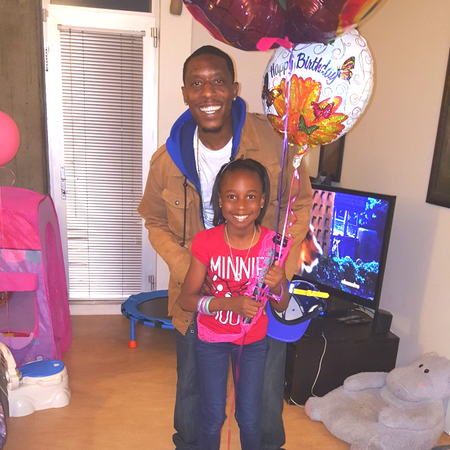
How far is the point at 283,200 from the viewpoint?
1.47 metres

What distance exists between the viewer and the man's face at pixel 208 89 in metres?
1.27

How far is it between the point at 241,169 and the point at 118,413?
4.76 feet

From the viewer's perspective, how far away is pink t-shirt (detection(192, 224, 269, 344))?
1250 mm

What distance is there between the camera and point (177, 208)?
4.75 ft

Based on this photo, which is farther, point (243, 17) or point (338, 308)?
point (338, 308)

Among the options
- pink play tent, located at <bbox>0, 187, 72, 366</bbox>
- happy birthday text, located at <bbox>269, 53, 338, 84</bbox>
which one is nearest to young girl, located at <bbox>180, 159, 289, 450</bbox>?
happy birthday text, located at <bbox>269, 53, 338, 84</bbox>

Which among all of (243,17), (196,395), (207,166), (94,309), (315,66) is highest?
(243,17)

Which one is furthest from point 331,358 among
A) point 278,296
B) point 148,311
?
point 148,311

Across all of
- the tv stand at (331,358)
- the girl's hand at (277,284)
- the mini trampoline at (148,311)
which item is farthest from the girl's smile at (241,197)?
the mini trampoline at (148,311)

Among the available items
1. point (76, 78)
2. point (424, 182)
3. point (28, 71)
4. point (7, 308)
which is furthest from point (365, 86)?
point (28, 71)

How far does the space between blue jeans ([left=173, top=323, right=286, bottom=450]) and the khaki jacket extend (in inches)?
3.4

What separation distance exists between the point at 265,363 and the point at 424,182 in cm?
125

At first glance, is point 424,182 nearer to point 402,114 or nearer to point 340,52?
point 402,114

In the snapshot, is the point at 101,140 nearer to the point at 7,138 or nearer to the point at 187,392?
the point at 7,138
